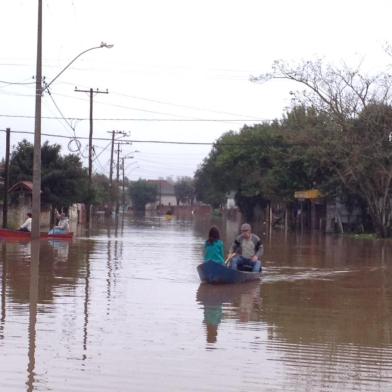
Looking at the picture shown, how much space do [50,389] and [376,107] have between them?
39438mm

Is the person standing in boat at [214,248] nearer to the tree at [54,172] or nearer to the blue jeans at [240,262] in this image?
the blue jeans at [240,262]

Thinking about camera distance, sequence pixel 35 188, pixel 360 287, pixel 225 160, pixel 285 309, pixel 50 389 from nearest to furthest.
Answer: pixel 50 389 < pixel 285 309 < pixel 360 287 < pixel 35 188 < pixel 225 160

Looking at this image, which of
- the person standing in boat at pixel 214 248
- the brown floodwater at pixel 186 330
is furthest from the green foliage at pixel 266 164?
the person standing in boat at pixel 214 248

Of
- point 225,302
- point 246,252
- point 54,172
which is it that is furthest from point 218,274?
point 54,172

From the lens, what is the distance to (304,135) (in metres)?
48.6

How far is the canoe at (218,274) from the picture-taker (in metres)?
18.8

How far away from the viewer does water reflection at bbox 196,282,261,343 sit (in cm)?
1352

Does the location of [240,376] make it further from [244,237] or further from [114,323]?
[244,237]

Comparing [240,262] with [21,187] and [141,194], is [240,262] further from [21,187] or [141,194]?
[141,194]

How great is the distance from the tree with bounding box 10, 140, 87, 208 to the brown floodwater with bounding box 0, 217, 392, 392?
86.3ft

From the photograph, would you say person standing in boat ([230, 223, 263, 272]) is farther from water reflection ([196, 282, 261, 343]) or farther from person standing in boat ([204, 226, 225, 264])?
person standing in boat ([204, 226, 225, 264])

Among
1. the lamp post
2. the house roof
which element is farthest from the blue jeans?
the house roof

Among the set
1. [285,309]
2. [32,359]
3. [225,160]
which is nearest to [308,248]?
[285,309]

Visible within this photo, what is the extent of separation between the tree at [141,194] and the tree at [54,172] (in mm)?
134491
